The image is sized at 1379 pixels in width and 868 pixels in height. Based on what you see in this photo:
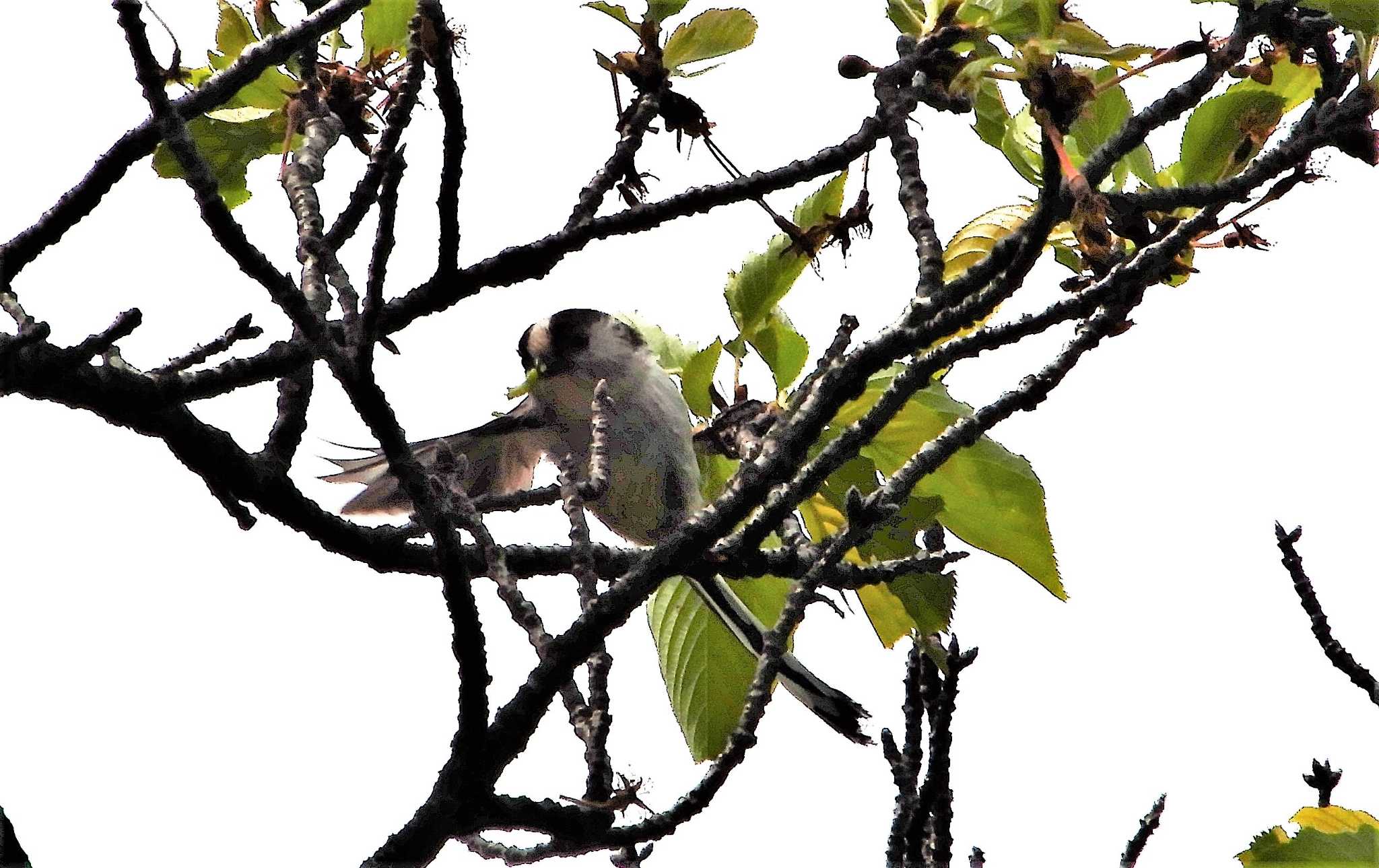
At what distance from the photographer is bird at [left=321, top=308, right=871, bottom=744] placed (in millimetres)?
3766

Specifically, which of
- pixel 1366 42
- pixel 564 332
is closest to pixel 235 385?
pixel 1366 42

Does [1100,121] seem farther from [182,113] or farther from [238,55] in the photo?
[238,55]

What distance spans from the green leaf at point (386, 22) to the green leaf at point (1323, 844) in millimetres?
1904

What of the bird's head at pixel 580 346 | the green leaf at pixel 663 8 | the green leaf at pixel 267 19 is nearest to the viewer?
the green leaf at pixel 663 8

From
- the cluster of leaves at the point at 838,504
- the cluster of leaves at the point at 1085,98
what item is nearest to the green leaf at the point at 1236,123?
the cluster of leaves at the point at 1085,98

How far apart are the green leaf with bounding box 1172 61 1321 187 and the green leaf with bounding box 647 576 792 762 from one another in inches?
40.7

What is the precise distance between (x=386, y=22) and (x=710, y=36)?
531 mm

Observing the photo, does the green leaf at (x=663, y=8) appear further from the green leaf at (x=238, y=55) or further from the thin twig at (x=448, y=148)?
the green leaf at (x=238, y=55)

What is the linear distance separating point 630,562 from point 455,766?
81 centimetres

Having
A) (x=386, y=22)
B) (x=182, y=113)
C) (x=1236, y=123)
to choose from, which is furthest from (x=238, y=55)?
(x=1236, y=123)

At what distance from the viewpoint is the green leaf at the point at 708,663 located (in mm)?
2449

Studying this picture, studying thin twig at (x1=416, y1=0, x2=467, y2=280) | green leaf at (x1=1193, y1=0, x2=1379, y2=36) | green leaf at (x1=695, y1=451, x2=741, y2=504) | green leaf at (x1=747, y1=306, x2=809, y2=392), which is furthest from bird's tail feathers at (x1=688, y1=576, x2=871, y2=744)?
green leaf at (x1=1193, y1=0, x2=1379, y2=36)

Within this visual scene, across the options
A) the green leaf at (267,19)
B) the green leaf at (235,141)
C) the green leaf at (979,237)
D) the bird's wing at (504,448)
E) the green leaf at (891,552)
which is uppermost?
the bird's wing at (504,448)

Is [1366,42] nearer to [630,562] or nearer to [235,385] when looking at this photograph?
[630,562]
